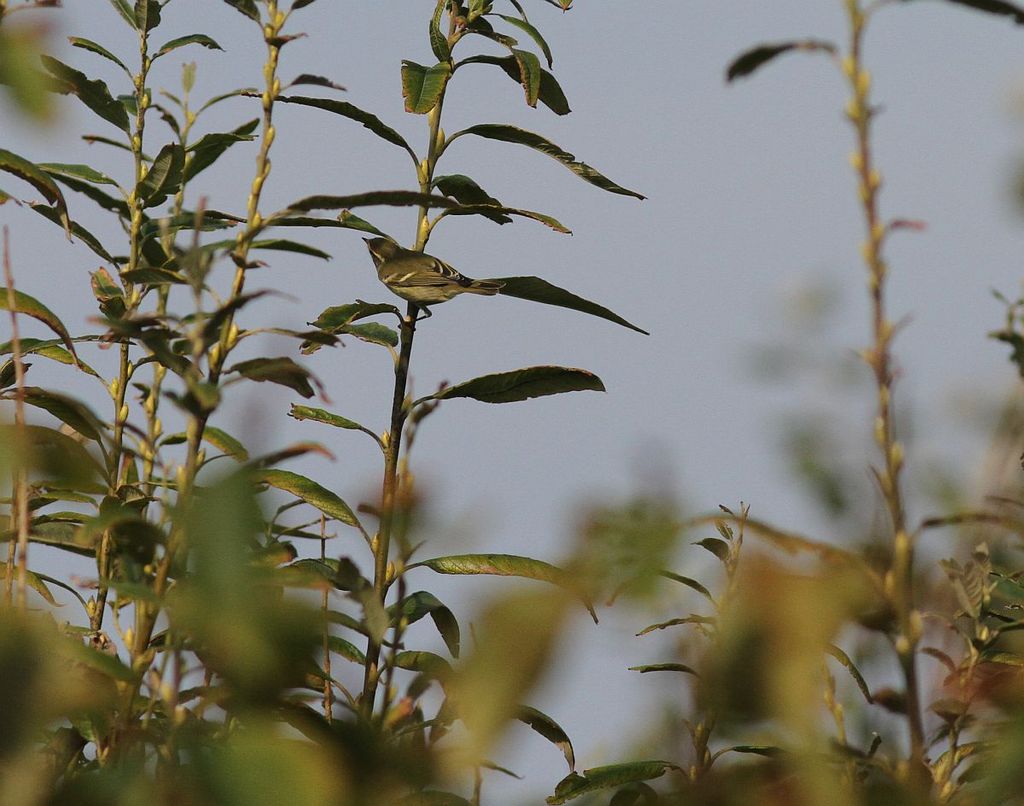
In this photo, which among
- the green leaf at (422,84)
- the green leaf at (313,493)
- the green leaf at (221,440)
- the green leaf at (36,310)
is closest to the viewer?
the green leaf at (36,310)

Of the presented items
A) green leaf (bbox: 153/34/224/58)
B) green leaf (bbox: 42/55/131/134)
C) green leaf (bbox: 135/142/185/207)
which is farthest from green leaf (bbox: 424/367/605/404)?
green leaf (bbox: 153/34/224/58)

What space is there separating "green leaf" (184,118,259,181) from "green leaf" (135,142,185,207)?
0.03 meters

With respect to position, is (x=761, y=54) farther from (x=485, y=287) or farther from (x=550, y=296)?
(x=485, y=287)

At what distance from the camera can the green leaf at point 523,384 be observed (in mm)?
2283

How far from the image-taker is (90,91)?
2.79 metres

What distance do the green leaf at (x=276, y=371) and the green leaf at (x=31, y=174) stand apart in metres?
0.52

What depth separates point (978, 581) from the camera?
1.76 meters

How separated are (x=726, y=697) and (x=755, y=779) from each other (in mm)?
177

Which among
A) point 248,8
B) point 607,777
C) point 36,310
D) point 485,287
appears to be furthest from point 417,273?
point 607,777

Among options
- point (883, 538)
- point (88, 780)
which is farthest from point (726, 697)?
point (88, 780)

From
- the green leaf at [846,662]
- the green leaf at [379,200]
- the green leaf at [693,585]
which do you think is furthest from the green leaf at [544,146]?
the green leaf at [379,200]

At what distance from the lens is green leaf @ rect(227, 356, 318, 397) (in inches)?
59.3

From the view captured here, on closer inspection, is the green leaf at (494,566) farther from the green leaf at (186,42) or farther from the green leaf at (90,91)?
the green leaf at (186,42)

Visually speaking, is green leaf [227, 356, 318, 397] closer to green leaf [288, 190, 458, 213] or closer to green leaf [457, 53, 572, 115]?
green leaf [288, 190, 458, 213]
